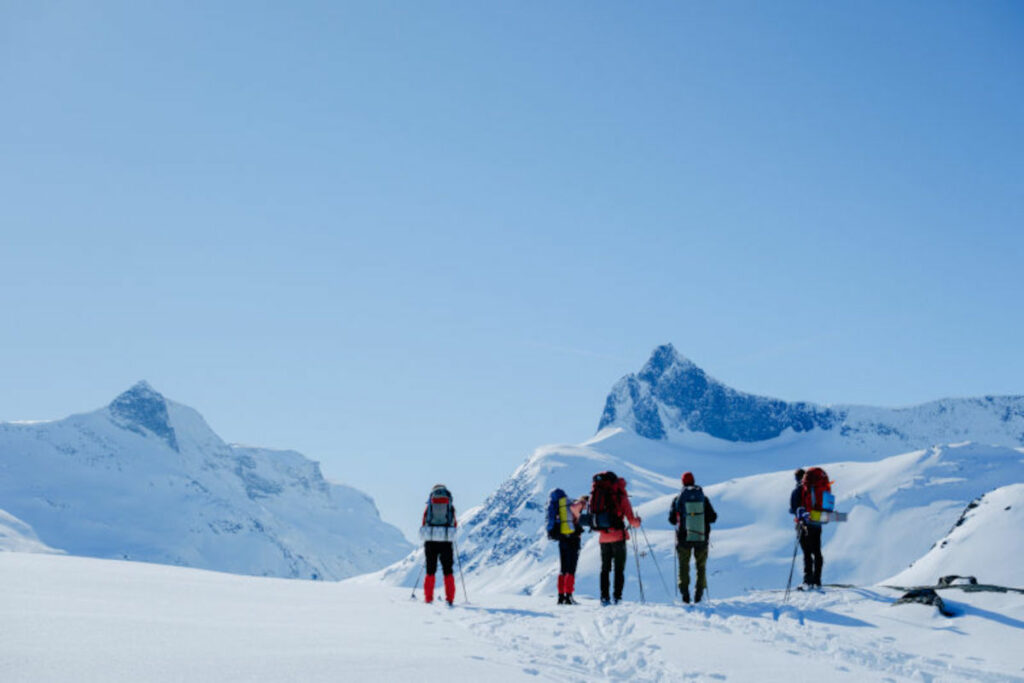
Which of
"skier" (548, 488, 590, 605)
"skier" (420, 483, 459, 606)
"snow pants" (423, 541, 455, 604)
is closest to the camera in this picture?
"snow pants" (423, 541, 455, 604)

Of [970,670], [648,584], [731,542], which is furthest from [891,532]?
[970,670]

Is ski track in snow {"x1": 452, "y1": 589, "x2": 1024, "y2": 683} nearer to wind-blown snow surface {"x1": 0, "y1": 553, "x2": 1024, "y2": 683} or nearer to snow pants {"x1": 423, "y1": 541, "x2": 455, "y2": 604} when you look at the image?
wind-blown snow surface {"x1": 0, "y1": 553, "x2": 1024, "y2": 683}

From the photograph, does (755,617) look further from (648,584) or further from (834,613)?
(648,584)

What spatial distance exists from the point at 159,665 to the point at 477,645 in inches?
161

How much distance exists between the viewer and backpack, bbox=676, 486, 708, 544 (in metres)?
18.0

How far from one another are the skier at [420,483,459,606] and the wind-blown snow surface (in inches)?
48.4

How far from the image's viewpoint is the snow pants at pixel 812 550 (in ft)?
58.1

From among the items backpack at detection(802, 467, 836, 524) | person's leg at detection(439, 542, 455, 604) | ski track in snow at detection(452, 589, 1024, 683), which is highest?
backpack at detection(802, 467, 836, 524)

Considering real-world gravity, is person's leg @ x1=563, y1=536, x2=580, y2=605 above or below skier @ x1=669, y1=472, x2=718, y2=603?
below

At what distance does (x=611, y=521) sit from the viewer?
701 inches

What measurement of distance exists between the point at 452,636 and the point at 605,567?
24.2 feet

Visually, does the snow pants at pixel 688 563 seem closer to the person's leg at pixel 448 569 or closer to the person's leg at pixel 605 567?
the person's leg at pixel 605 567

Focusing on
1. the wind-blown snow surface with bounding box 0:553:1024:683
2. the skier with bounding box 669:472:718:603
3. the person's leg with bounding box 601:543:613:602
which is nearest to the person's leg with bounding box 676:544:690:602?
the skier with bounding box 669:472:718:603

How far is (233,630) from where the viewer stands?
9.62 meters
